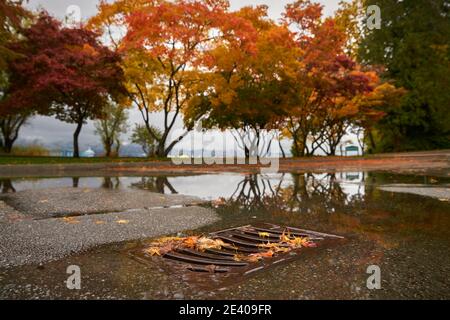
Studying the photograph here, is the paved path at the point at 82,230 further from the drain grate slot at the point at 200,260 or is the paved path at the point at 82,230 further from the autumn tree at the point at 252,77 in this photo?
the autumn tree at the point at 252,77

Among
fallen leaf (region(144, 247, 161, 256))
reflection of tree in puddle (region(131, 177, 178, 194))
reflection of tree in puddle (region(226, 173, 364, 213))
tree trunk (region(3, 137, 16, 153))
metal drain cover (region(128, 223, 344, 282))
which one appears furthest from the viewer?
tree trunk (region(3, 137, 16, 153))

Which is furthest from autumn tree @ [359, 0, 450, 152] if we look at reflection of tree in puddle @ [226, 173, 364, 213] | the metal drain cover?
the metal drain cover

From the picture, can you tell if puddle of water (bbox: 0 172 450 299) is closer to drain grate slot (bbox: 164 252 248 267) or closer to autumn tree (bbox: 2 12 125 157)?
drain grate slot (bbox: 164 252 248 267)

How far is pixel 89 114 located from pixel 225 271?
20583mm

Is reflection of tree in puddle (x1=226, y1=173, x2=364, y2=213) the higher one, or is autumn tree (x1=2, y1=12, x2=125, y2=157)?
autumn tree (x1=2, y1=12, x2=125, y2=157)

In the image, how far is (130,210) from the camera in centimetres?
452

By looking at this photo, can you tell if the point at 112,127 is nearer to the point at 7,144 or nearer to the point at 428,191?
the point at 7,144

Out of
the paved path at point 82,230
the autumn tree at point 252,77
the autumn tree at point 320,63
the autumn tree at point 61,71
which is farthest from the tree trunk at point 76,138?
the paved path at point 82,230

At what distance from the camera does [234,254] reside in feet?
8.36

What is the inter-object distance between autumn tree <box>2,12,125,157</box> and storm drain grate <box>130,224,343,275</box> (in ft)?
50.9

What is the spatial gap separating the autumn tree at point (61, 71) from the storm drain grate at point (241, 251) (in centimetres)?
1551

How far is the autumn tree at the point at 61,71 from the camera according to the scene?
1634 centimetres

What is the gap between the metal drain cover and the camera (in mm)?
2217
